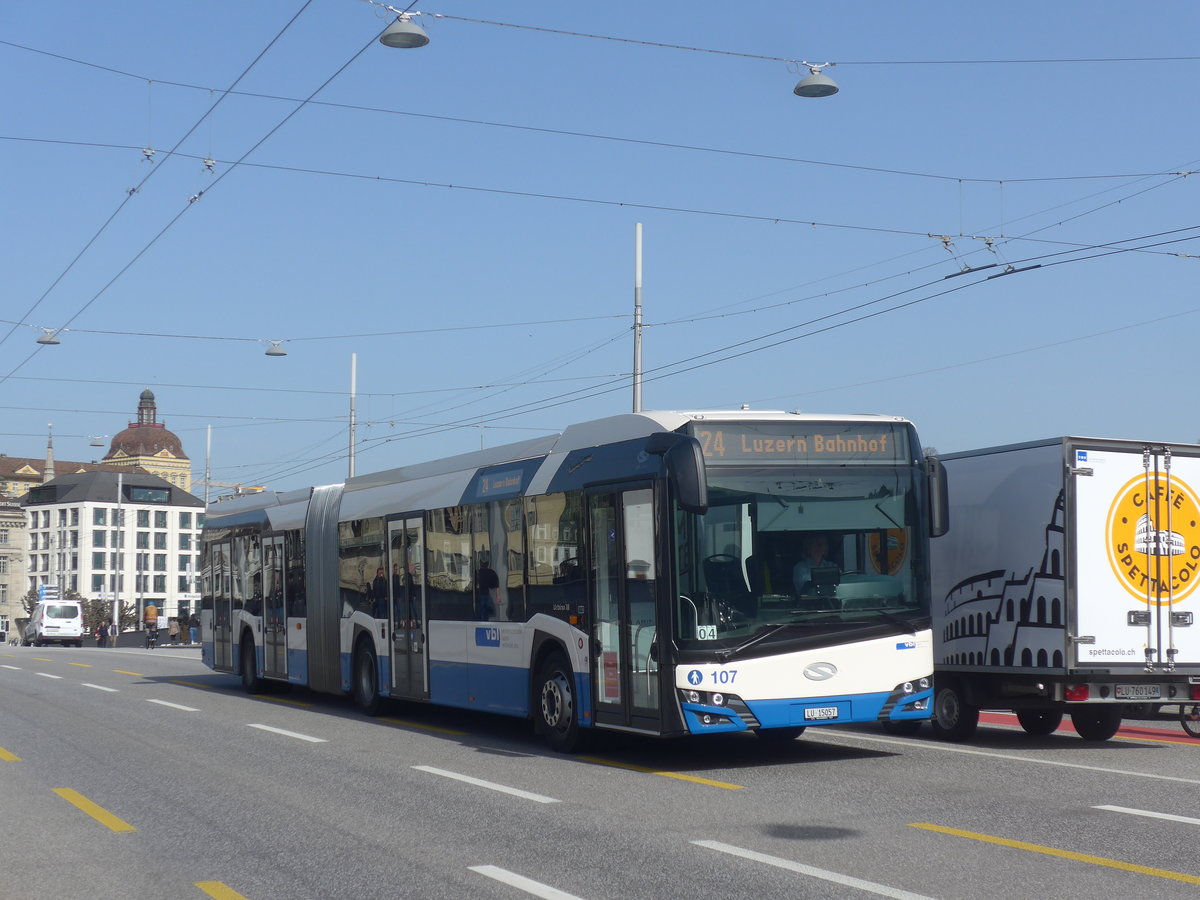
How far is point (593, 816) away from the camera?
997 cm

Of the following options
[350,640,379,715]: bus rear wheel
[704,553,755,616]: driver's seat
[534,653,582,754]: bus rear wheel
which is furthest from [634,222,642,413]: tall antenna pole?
[704,553,755,616]: driver's seat

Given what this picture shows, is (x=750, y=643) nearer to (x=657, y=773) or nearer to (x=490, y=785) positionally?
(x=657, y=773)

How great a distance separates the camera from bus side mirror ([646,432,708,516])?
11883mm

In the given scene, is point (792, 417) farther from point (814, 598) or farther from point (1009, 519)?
point (1009, 519)

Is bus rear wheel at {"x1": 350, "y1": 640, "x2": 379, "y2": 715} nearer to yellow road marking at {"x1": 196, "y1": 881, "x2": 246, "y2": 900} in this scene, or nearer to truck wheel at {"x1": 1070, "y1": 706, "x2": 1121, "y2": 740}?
truck wheel at {"x1": 1070, "y1": 706, "x2": 1121, "y2": 740}

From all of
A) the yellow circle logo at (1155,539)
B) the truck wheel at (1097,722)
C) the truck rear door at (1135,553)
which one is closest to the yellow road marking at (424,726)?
the truck wheel at (1097,722)

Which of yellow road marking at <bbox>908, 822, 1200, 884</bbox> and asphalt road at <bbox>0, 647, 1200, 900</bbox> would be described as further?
asphalt road at <bbox>0, 647, 1200, 900</bbox>

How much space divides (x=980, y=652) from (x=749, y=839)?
6440 millimetres

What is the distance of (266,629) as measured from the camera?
23.8 metres

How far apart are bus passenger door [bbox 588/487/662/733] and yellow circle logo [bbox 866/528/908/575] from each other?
1.88 m

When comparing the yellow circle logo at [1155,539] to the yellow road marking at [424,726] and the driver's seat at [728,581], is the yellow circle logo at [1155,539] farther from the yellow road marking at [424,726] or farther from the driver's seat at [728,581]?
the yellow road marking at [424,726]

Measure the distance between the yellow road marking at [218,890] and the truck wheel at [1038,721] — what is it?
10263 mm

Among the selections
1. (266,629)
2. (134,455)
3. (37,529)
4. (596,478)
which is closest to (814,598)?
(596,478)

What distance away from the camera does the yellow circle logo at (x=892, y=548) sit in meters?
12.9
